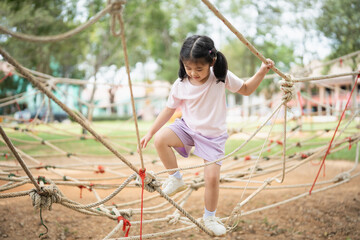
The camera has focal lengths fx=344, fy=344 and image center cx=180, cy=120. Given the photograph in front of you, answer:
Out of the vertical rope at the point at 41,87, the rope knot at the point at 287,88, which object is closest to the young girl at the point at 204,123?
the rope knot at the point at 287,88

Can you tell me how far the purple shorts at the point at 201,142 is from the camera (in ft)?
5.49

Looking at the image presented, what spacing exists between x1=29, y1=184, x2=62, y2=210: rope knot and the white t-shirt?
2.32 ft

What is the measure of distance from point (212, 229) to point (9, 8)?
6.17 m

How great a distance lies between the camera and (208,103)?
170cm

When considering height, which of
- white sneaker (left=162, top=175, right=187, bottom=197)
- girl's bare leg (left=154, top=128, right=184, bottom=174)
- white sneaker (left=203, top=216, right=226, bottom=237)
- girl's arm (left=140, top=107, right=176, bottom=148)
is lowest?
white sneaker (left=203, top=216, right=226, bottom=237)

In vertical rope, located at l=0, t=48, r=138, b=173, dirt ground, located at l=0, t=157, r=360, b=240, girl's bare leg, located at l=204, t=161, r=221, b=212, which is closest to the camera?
vertical rope, located at l=0, t=48, r=138, b=173

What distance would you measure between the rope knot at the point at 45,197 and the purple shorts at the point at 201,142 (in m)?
0.62

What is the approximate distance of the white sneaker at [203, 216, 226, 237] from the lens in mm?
1608

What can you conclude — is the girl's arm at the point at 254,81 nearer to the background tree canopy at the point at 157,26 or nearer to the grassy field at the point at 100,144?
the grassy field at the point at 100,144

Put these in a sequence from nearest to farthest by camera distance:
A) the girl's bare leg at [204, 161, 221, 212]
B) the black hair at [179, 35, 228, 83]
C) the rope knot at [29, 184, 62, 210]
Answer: the rope knot at [29, 184, 62, 210], the black hair at [179, 35, 228, 83], the girl's bare leg at [204, 161, 221, 212]

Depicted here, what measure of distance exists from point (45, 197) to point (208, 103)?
85 cm

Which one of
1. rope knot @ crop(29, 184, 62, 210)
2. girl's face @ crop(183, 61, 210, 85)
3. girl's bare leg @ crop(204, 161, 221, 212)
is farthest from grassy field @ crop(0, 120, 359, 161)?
rope knot @ crop(29, 184, 62, 210)

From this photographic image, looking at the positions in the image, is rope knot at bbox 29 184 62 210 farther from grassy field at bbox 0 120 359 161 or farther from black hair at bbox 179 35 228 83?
grassy field at bbox 0 120 359 161

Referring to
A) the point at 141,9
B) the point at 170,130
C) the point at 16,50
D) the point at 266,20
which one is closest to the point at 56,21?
the point at 16,50
